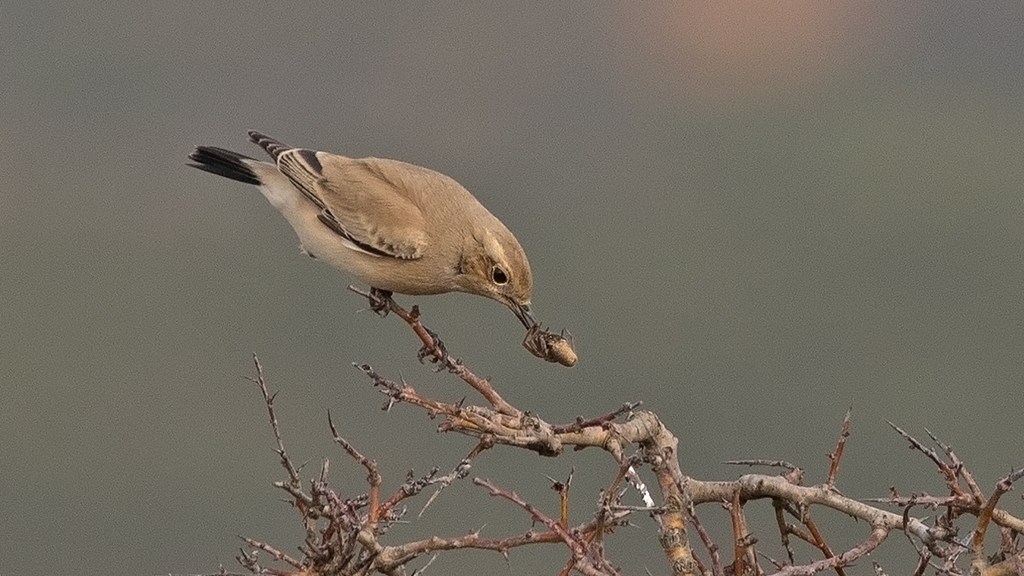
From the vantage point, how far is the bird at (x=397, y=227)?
762 centimetres

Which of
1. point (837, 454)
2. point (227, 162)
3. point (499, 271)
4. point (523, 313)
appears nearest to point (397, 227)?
point (499, 271)

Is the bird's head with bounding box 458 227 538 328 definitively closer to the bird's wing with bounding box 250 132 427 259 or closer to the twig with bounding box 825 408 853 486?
the bird's wing with bounding box 250 132 427 259

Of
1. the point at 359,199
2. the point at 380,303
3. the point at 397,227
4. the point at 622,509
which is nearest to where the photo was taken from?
the point at 622,509

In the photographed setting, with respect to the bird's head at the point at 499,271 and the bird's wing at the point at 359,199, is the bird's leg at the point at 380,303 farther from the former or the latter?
the bird's head at the point at 499,271

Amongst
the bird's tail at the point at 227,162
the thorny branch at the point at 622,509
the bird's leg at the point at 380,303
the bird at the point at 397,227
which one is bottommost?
the thorny branch at the point at 622,509

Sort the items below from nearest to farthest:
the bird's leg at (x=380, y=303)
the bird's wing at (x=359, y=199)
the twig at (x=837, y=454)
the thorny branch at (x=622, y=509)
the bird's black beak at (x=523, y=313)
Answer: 1. the thorny branch at (x=622, y=509)
2. the twig at (x=837, y=454)
3. the bird's leg at (x=380, y=303)
4. the bird's black beak at (x=523, y=313)
5. the bird's wing at (x=359, y=199)

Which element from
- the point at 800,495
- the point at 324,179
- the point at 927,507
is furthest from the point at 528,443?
the point at 324,179

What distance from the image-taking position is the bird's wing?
311 inches

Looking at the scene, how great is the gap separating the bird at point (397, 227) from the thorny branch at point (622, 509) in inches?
126

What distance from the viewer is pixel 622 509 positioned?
363 centimetres

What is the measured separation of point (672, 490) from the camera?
4207mm

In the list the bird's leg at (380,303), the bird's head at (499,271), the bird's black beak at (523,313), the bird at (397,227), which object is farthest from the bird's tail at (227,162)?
the bird's black beak at (523,313)

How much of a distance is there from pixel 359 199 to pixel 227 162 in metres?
1.49

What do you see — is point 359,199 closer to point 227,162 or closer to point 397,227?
point 397,227
